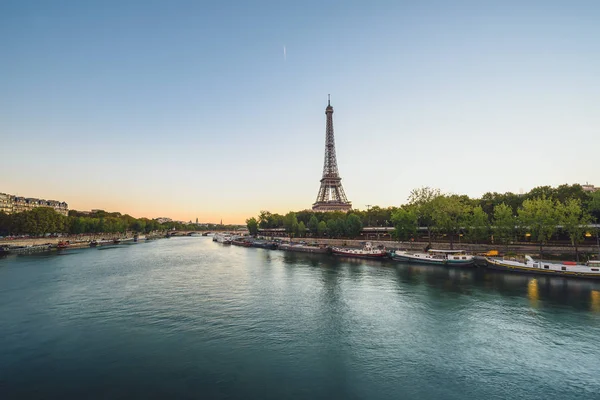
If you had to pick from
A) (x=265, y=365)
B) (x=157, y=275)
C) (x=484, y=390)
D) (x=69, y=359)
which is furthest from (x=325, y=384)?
(x=157, y=275)

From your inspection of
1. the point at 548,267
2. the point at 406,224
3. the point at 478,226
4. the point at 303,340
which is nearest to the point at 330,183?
the point at 406,224

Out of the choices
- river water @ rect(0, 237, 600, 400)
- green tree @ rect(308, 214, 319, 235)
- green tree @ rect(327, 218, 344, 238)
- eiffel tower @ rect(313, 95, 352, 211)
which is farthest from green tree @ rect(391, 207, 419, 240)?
eiffel tower @ rect(313, 95, 352, 211)

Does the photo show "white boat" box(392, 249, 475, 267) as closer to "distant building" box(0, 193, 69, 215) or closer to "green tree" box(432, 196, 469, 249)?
"green tree" box(432, 196, 469, 249)

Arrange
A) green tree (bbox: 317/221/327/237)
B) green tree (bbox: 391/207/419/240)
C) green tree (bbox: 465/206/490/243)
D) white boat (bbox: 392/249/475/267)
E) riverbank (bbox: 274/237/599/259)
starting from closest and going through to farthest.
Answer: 1. riverbank (bbox: 274/237/599/259)
2. white boat (bbox: 392/249/475/267)
3. green tree (bbox: 465/206/490/243)
4. green tree (bbox: 391/207/419/240)
5. green tree (bbox: 317/221/327/237)

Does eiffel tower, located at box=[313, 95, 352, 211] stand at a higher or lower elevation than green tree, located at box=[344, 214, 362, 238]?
higher

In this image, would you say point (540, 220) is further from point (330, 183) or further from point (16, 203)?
point (16, 203)

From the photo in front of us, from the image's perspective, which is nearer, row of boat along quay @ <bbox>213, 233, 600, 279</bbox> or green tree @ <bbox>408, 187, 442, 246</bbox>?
row of boat along quay @ <bbox>213, 233, 600, 279</bbox>
